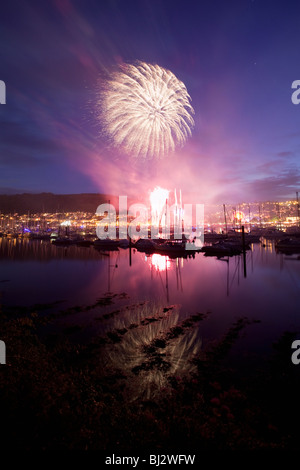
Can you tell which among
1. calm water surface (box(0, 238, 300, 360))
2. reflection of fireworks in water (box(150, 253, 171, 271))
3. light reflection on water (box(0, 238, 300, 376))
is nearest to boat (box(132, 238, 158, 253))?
reflection of fireworks in water (box(150, 253, 171, 271))

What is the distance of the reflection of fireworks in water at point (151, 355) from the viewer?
Answer: 763cm

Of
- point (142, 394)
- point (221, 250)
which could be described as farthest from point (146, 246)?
point (142, 394)

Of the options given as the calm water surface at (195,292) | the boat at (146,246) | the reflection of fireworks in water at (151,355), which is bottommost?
the calm water surface at (195,292)

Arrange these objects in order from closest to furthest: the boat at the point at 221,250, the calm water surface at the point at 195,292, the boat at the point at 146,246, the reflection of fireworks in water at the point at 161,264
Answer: the calm water surface at the point at 195,292 → the reflection of fireworks in water at the point at 161,264 → the boat at the point at 221,250 → the boat at the point at 146,246

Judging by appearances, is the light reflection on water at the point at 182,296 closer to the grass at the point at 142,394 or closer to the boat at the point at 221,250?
the grass at the point at 142,394

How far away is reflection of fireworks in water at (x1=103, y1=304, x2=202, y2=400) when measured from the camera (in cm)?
763

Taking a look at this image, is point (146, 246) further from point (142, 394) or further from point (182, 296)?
point (142, 394)

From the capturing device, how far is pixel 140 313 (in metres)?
15.5

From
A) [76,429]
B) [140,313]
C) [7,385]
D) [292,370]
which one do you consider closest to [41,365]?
[7,385]

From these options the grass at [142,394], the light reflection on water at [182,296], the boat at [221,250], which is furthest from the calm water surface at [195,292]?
the boat at [221,250]

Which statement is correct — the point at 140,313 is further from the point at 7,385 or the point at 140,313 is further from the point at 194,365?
the point at 7,385

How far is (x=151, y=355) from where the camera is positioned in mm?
9648

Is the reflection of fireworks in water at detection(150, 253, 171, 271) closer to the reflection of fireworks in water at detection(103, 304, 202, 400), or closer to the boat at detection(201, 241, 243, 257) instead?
the boat at detection(201, 241, 243, 257)
